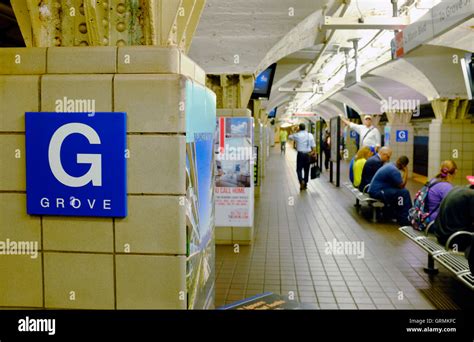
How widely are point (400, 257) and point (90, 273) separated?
4919mm

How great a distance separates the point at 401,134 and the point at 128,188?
1729 cm

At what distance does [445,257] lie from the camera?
4.94 m

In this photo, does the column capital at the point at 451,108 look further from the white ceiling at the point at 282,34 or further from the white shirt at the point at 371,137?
the white shirt at the point at 371,137

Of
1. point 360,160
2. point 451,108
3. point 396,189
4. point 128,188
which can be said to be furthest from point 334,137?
point 128,188

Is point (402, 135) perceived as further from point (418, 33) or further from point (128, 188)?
point (128, 188)

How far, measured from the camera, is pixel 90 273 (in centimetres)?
246

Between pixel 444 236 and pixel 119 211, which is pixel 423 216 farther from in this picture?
pixel 119 211

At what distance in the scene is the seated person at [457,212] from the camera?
16.6 ft

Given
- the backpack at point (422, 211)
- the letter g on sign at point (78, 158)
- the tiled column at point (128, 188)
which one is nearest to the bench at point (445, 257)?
the backpack at point (422, 211)

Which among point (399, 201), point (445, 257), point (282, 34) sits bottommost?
point (445, 257)

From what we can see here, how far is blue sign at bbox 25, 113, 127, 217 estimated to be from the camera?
236 centimetres

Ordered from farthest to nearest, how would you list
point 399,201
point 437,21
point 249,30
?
point 399,201 → point 249,30 → point 437,21

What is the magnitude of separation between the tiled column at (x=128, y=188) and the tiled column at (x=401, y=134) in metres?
17.1
